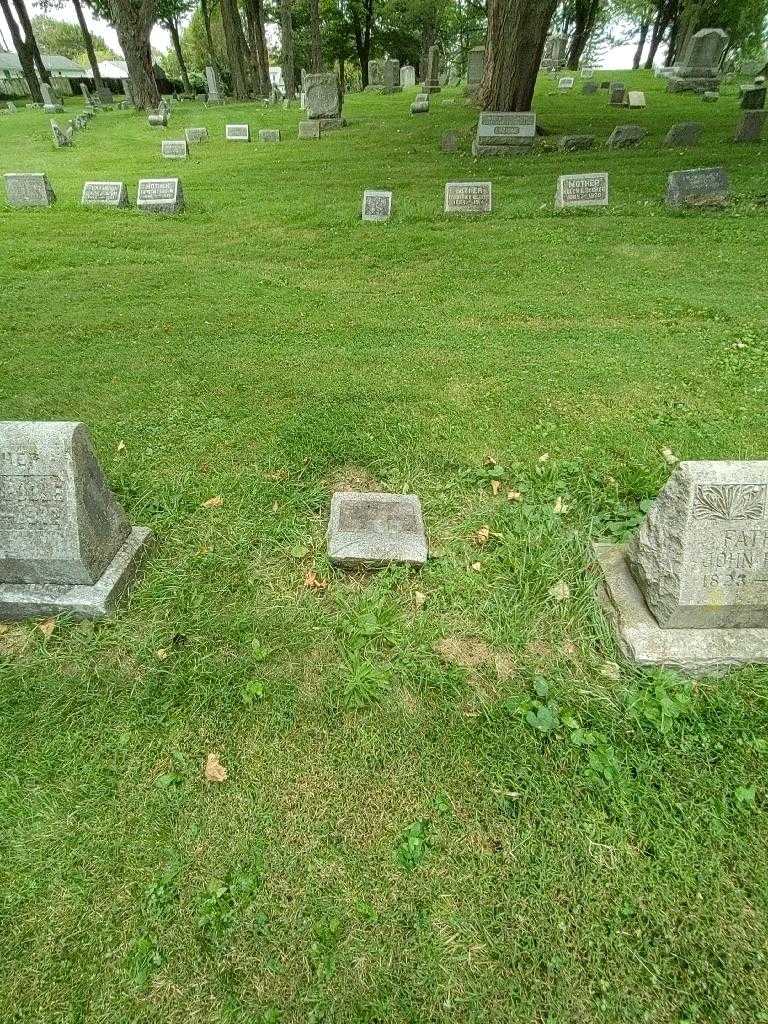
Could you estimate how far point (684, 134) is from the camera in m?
13.6

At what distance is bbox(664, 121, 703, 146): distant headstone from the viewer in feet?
44.3

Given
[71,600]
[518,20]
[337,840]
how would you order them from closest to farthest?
[337,840] → [71,600] → [518,20]

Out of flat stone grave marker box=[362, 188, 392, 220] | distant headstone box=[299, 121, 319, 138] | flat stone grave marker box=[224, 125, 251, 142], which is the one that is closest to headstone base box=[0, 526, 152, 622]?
flat stone grave marker box=[362, 188, 392, 220]

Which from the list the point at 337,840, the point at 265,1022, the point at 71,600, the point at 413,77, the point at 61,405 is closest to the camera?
the point at 265,1022

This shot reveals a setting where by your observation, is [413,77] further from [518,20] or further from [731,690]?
[731,690]

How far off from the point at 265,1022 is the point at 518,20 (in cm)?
1883

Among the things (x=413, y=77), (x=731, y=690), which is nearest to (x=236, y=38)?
(x=413, y=77)

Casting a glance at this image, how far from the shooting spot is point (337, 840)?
2.46 metres

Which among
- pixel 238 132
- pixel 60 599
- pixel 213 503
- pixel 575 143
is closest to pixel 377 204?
pixel 575 143

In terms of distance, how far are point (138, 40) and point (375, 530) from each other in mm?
28029

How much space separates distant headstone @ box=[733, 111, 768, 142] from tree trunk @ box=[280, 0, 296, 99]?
58.5 ft

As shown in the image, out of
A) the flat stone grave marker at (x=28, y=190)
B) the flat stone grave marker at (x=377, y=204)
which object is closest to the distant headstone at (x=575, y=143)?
the flat stone grave marker at (x=377, y=204)

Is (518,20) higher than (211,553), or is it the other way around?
(518,20)

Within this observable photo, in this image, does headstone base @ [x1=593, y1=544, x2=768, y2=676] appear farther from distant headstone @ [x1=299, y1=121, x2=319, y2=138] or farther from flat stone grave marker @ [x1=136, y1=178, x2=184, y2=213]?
distant headstone @ [x1=299, y1=121, x2=319, y2=138]
